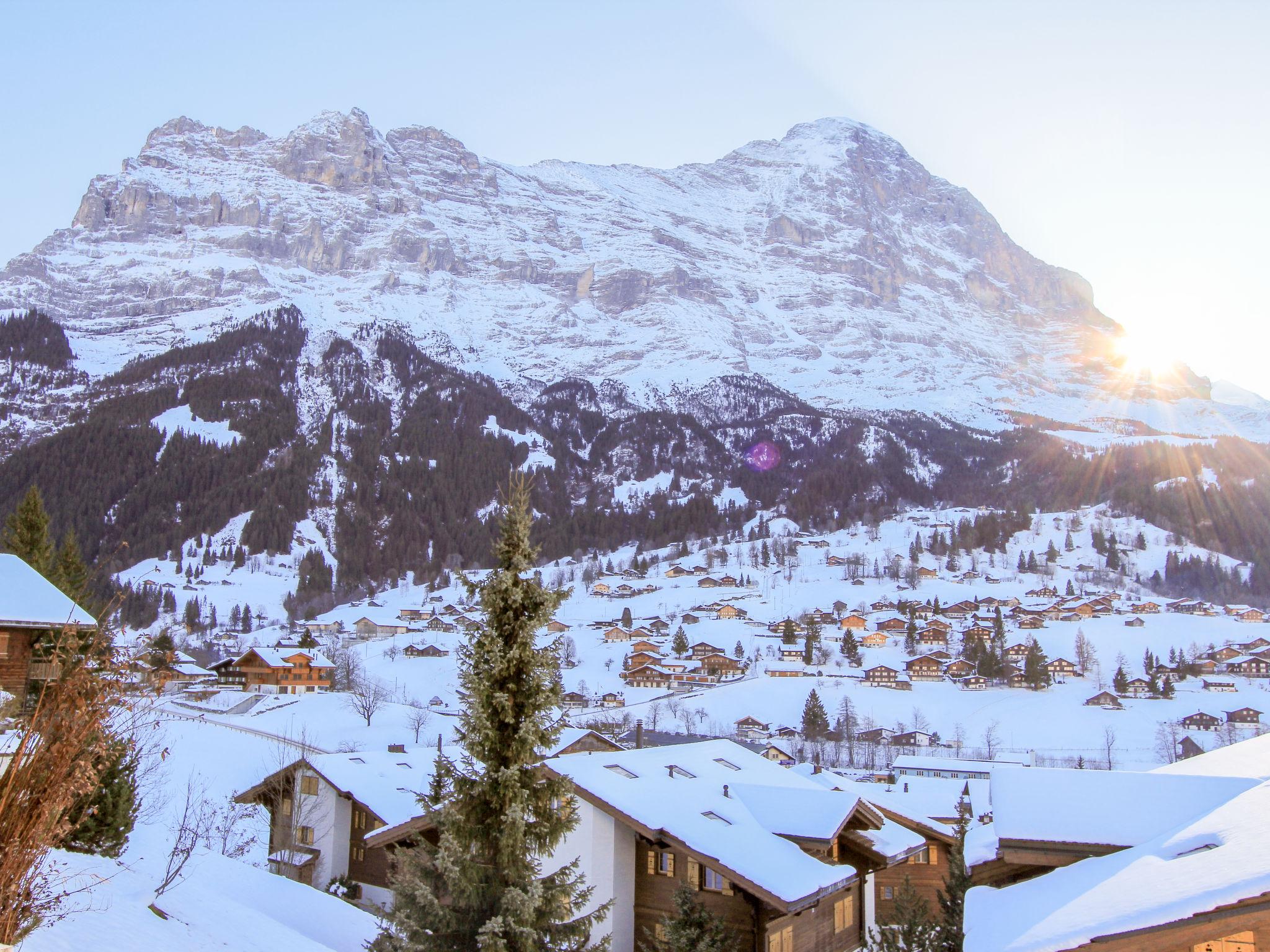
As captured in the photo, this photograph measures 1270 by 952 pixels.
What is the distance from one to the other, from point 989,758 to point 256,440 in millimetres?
152011

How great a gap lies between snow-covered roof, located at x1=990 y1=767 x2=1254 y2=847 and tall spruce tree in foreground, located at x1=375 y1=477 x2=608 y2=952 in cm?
650

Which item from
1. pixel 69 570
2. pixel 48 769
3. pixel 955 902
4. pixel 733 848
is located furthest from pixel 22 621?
pixel 955 902

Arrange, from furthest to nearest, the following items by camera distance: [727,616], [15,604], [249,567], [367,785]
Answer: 1. [249,567]
2. [727,616]
3. [367,785]
4. [15,604]

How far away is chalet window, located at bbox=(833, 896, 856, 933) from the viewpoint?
72.8 feet

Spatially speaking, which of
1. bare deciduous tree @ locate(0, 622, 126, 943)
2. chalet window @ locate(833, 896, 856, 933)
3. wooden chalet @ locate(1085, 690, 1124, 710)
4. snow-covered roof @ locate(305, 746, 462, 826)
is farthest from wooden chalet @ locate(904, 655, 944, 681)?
bare deciduous tree @ locate(0, 622, 126, 943)

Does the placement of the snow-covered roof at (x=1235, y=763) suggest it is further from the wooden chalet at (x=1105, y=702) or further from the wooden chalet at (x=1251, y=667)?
the wooden chalet at (x=1251, y=667)

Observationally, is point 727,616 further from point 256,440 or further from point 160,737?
point 256,440

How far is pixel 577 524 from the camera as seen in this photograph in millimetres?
183750

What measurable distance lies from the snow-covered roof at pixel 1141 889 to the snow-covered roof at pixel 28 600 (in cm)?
1892

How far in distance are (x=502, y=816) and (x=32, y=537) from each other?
101ft

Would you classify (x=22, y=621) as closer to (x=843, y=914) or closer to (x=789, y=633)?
(x=843, y=914)

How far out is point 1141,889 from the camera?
863 centimetres

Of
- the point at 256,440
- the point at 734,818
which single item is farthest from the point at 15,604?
the point at 256,440

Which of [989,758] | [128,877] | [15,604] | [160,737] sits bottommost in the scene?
[989,758]
